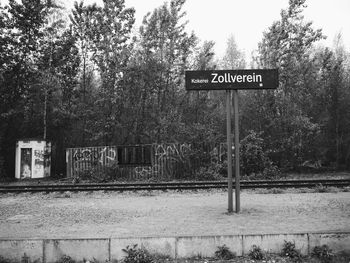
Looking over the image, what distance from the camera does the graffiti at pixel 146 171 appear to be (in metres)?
18.2

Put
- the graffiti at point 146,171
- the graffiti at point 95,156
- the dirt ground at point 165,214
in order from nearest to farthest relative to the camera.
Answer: the dirt ground at point 165,214 → the graffiti at point 146,171 → the graffiti at point 95,156

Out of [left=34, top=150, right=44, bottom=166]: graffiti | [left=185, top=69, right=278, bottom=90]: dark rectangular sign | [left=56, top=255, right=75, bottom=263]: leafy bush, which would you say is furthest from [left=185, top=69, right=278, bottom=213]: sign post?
[left=34, top=150, right=44, bottom=166]: graffiti

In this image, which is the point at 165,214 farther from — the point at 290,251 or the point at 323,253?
the point at 323,253

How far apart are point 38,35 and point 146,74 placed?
7258 millimetres

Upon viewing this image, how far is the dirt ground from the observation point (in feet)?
20.5

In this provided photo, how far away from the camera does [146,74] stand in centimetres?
2111

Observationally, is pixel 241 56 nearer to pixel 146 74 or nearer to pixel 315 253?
pixel 146 74

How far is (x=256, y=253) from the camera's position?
16.7 feet

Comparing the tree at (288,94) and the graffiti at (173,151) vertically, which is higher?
the tree at (288,94)

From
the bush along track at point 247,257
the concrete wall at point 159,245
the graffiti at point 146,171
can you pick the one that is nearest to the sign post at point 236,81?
the concrete wall at point 159,245

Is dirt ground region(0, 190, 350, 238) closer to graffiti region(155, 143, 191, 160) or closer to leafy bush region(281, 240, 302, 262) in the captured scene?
leafy bush region(281, 240, 302, 262)

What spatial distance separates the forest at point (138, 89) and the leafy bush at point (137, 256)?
14.1 metres

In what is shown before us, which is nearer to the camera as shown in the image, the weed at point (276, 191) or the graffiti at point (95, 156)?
the weed at point (276, 191)

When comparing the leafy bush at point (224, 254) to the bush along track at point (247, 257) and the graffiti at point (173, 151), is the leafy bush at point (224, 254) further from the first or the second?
the graffiti at point (173, 151)
